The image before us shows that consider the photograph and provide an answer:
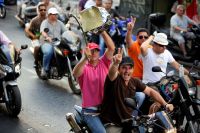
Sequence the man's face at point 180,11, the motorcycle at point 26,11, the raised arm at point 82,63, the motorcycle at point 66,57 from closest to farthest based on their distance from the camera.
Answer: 1. the raised arm at point 82,63
2. the motorcycle at point 66,57
3. the man's face at point 180,11
4. the motorcycle at point 26,11

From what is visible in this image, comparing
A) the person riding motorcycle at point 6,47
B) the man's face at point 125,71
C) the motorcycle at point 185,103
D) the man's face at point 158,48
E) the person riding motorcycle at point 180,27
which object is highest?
the man's face at point 125,71

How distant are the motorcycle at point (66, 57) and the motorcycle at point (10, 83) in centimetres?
171

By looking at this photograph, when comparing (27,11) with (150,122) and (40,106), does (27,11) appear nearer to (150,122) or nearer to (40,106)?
(40,106)

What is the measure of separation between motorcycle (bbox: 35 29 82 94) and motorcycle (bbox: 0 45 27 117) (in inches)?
67.2

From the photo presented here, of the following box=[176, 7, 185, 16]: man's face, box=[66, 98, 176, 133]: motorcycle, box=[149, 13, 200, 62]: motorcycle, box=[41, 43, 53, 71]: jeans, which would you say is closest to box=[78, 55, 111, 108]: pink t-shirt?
box=[66, 98, 176, 133]: motorcycle

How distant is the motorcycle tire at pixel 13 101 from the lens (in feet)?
26.9

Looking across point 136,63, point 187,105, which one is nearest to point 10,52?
point 136,63

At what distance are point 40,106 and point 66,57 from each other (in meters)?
1.31

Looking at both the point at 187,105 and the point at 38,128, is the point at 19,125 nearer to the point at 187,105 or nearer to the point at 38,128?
the point at 38,128

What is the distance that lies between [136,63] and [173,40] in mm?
5173

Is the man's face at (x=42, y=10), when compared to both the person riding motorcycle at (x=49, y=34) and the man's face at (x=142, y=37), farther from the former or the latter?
the man's face at (x=142, y=37)

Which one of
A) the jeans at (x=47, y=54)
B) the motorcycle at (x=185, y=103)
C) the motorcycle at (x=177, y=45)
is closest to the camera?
the motorcycle at (x=185, y=103)

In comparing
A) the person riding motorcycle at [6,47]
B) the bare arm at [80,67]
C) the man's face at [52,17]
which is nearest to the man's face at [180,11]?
the man's face at [52,17]

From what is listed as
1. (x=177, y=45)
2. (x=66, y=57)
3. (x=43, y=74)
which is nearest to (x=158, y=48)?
(x=66, y=57)
